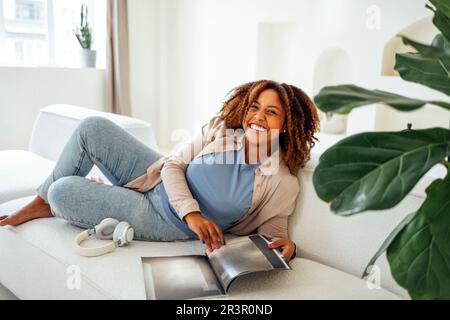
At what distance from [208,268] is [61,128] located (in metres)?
1.60

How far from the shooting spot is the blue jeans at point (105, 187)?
1.50m

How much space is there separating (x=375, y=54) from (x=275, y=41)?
45.1 inches

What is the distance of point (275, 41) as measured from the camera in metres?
4.38

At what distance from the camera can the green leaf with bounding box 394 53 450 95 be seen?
2.26ft

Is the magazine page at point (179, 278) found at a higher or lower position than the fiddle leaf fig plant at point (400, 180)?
lower

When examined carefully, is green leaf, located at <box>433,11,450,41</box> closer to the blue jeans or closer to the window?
the blue jeans

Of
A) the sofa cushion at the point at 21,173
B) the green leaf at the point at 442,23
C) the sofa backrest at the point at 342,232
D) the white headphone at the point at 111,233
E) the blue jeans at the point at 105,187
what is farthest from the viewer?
the sofa cushion at the point at 21,173

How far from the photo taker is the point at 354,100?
0.58m

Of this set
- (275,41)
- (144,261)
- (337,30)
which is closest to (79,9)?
(275,41)

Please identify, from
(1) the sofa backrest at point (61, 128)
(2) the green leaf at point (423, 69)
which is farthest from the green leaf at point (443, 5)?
(1) the sofa backrest at point (61, 128)

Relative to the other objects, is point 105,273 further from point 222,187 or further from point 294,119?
point 294,119

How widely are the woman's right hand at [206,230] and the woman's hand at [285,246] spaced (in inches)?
5.9

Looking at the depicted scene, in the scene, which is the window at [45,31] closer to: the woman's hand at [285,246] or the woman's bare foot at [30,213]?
the woman's bare foot at [30,213]
